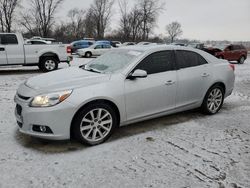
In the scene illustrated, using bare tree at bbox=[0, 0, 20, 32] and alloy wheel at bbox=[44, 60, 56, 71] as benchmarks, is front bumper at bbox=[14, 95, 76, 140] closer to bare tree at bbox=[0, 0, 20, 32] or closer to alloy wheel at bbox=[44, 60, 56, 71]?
alloy wheel at bbox=[44, 60, 56, 71]

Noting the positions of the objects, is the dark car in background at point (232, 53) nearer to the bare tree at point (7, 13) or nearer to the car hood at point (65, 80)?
the car hood at point (65, 80)

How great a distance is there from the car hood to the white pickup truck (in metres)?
7.19

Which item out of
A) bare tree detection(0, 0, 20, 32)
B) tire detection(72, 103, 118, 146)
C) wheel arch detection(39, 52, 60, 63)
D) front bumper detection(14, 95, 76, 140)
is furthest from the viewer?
bare tree detection(0, 0, 20, 32)

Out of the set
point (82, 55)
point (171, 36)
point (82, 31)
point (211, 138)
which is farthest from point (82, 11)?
point (211, 138)

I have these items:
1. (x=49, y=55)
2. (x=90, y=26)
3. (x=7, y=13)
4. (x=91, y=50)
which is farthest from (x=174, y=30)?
(x=49, y=55)

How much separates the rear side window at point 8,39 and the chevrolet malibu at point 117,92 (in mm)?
7032

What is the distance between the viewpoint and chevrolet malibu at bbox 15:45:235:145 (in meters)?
3.59

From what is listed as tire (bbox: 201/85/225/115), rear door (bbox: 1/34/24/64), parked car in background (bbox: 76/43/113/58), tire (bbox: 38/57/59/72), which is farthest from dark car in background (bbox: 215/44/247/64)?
tire (bbox: 201/85/225/115)

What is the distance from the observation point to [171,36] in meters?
88.0

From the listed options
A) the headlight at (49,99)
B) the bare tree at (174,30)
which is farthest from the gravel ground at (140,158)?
the bare tree at (174,30)

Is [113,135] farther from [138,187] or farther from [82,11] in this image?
[82,11]

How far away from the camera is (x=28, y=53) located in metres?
11.0

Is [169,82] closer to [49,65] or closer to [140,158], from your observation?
[140,158]

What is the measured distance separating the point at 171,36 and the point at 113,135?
288ft
